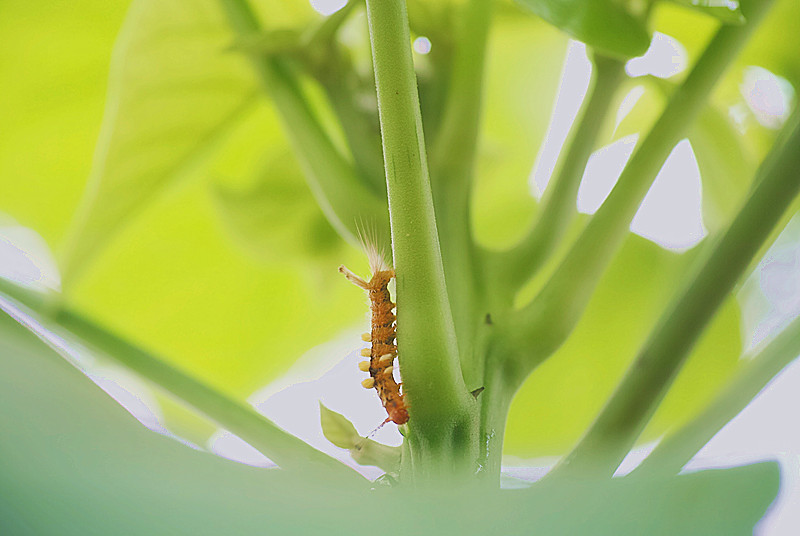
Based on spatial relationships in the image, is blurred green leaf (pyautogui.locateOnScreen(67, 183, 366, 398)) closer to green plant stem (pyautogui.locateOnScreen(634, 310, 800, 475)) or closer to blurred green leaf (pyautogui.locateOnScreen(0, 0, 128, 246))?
blurred green leaf (pyautogui.locateOnScreen(0, 0, 128, 246))

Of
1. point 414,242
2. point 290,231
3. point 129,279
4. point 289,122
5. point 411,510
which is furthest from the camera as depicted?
point 129,279

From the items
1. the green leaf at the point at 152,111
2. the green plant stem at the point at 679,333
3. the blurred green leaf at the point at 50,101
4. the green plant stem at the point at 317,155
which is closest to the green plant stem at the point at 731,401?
the green plant stem at the point at 679,333

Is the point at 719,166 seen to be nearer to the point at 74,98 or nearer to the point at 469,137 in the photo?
the point at 469,137

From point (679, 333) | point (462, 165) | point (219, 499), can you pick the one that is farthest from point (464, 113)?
point (219, 499)

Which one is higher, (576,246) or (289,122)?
(289,122)

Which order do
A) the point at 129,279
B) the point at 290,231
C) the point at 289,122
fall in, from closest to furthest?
the point at 289,122
the point at 290,231
the point at 129,279

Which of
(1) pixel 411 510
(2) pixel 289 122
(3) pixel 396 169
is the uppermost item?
(2) pixel 289 122

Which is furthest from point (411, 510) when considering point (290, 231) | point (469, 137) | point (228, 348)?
point (228, 348)
